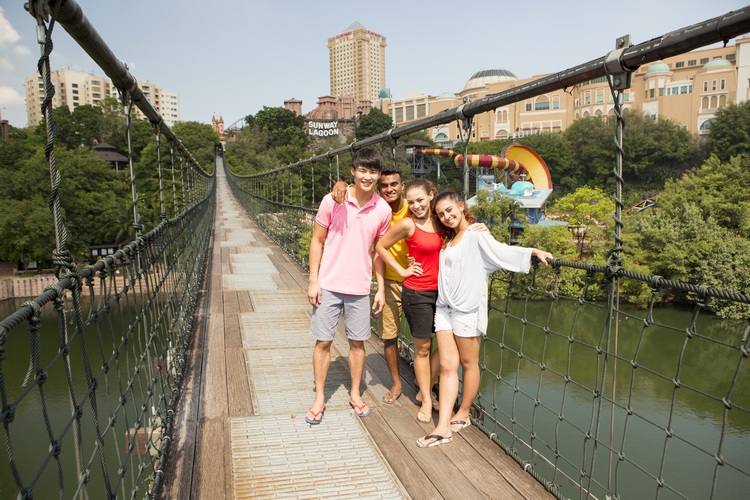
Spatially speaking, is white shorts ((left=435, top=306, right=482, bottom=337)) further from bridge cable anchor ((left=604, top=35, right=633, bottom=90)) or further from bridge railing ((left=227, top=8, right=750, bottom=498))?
bridge cable anchor ((left=604, top=35, right=633, bottom=90))

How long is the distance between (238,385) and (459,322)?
4.26ft

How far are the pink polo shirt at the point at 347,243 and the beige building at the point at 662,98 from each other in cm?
3323

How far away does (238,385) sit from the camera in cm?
303

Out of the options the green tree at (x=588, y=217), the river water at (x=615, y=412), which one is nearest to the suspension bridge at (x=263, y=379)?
the river water at (x=615, y=412)

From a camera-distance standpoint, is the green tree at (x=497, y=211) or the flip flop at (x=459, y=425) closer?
the flip flop at (x=459, y=425)

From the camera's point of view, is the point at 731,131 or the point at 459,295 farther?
the point at 731,131

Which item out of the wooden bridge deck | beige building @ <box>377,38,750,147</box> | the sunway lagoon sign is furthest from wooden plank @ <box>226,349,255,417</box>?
the sunway lagoon sign

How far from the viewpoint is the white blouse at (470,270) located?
230 cm

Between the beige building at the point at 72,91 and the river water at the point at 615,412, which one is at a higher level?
the beige building at the point at 72,91

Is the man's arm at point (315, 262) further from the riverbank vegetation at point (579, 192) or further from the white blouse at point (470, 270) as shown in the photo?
the riverbank vegetation at point (579, 192)

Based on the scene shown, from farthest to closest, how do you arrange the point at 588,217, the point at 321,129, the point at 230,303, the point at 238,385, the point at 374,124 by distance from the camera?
the point at 321,129 < the point at 374,124 < the point at 588,217 < the point at 230,303 < the point at 238,385

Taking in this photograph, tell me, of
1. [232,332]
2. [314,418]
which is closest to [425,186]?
[314,418]

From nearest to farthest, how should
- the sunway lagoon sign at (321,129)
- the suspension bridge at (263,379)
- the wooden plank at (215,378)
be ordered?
the suspension bridge at (263,379) < the wooden plank at (215,378) < the sunway lagoon sign at (321,129)

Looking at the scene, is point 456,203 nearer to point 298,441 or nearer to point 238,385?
point 298,441
